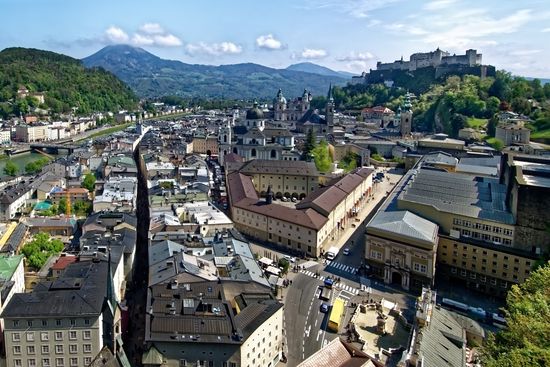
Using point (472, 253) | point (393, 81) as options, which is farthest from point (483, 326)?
point (393, 81)

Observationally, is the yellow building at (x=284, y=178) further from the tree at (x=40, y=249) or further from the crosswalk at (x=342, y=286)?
the tree at (x=40, y=249)

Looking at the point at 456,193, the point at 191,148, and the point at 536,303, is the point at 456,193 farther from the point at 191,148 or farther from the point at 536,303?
the point at 191,148

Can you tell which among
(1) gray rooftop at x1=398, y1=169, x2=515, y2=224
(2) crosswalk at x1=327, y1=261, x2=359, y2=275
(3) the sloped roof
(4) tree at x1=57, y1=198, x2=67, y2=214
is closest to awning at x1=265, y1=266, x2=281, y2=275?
(2) crosswalk at x1=327, y1=261, x2=359, y2=275

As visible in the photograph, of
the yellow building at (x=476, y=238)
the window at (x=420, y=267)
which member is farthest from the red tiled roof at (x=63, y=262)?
the yellow building at (x=476, y=238)

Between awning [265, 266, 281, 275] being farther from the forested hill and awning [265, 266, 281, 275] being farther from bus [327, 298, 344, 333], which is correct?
the forested hill

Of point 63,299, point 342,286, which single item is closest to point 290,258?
point 342,286

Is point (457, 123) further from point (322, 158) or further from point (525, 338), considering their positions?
point (525, 338)
